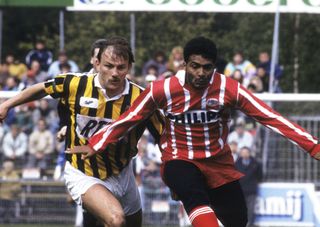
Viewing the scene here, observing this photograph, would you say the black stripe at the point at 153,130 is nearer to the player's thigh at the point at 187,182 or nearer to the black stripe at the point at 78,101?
the player's thigh at the point at 187,182

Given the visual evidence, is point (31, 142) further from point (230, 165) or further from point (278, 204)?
point (230, 165)

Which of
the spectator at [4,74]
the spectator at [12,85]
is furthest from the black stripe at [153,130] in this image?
the spectator at [4,74]

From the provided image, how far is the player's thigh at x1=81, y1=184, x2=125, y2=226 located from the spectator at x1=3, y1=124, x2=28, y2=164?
19.5ft

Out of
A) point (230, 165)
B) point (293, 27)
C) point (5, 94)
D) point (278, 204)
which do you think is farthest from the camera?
point (293, 27)

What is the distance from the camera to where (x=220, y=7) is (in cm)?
1389

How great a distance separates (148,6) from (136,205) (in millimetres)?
6170

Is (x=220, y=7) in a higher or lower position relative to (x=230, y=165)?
higher

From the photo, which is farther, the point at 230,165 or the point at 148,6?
the point at 148,6

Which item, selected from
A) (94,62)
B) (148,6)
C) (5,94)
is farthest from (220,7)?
(94,62)

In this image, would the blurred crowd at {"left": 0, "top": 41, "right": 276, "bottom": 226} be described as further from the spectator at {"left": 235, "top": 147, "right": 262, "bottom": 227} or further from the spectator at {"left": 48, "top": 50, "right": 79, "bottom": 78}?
the spectator at {"left": 48, "top": 50, "right": 79, "bottom": 78}

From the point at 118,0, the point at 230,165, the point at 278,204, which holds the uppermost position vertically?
the point at 118,0

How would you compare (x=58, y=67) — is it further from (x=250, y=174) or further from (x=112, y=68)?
(x=112, y=68)

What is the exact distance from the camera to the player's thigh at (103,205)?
7.29 metres

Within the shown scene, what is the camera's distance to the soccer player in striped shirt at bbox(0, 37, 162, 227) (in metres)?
7.64
